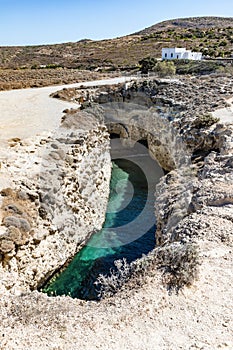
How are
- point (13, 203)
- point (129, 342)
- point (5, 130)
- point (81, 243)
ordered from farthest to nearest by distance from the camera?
point (5, 130) → point (81, 243) → point (13, 203) → point (129, 342)

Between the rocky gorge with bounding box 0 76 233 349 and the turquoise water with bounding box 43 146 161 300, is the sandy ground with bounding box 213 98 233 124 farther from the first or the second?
the turquoise water with bounding box 43 146 161 300

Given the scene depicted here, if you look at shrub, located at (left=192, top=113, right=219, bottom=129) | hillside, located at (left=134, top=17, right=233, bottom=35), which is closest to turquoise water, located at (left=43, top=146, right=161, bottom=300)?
shrub, located at (left=192, top=113, right=219, bottom=129)

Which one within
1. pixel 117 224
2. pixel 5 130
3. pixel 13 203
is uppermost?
pixel 5 130

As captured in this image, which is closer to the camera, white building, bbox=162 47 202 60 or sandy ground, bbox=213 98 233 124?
sandy ground, bbox=213 98 233 124

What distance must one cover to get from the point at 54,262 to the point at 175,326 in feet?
22.1

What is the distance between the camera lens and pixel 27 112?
70.5 feet

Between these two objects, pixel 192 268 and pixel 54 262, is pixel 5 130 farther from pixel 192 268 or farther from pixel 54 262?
pixel 192 268

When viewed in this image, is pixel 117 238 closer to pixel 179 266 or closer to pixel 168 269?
pixel 168 269

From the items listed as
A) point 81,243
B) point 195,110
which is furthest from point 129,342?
point 195,110

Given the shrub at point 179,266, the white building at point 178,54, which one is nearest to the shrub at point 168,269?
the shrub at point 179,266

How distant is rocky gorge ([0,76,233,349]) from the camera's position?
5363mm

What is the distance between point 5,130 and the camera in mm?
17234

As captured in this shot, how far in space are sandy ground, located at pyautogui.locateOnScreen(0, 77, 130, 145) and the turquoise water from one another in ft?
17.8

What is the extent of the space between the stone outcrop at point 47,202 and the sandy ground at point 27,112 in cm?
134
